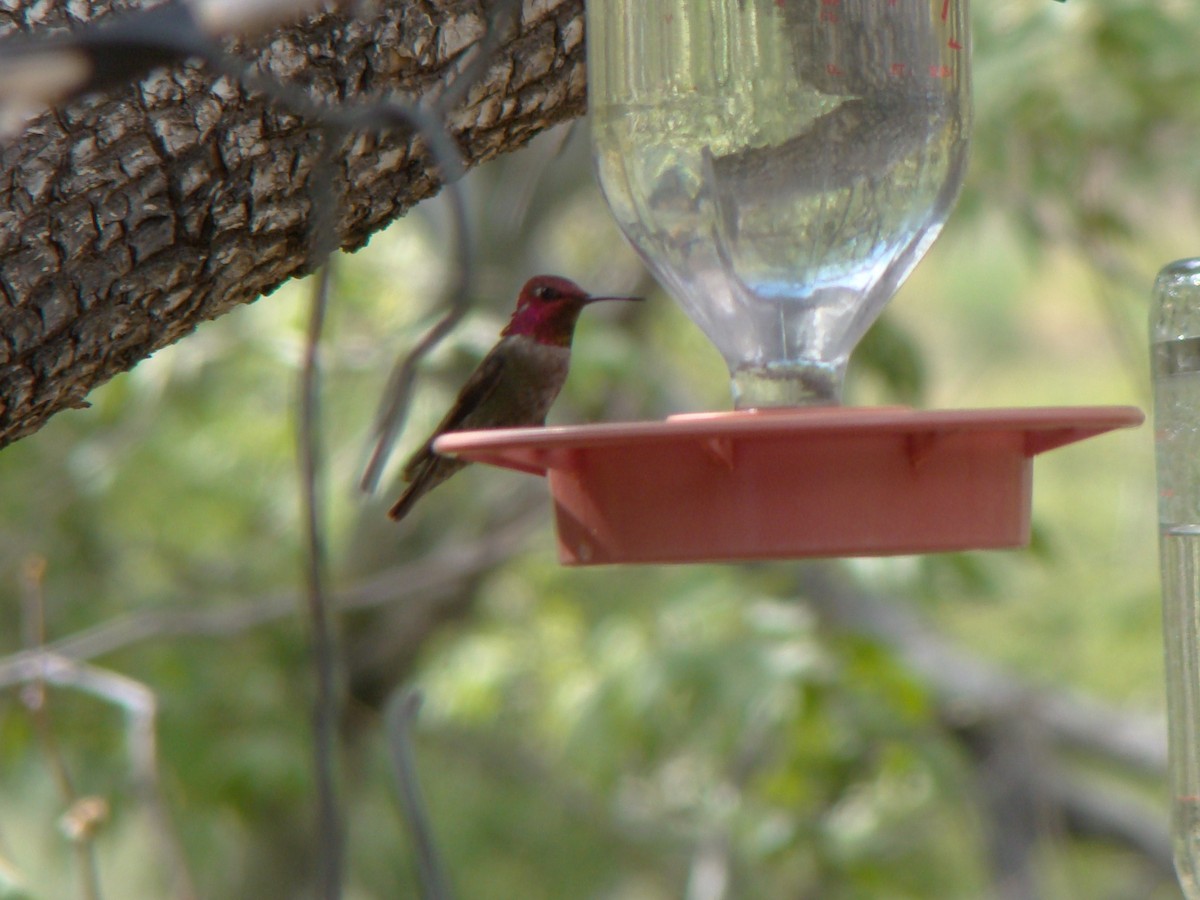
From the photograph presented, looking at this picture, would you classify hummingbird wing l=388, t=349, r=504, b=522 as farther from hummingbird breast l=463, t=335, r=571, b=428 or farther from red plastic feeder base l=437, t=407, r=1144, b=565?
red plastic feeder base l=437, t=407, r=1144, b=565

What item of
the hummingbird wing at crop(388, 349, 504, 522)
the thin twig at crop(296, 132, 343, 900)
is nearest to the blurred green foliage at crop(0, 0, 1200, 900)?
the hummingbird wing at crop(388, 349, 504, 522)

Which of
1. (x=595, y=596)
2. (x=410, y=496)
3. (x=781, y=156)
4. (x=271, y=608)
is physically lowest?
(x=595, y=596)

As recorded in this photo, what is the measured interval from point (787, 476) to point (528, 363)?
1.86 metres

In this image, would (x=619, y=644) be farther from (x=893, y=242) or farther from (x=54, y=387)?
(x=54, y=387)

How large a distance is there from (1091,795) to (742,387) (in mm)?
5282

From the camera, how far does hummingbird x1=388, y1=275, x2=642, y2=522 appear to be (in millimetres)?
3279

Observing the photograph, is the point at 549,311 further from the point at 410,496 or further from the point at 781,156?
the point at 781,156

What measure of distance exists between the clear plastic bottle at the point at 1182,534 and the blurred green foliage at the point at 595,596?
1.79 m

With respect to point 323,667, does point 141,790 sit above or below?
below

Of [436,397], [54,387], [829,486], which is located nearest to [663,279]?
[829,486]

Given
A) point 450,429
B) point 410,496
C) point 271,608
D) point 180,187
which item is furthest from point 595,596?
point 180,187

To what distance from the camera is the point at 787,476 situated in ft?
5.03

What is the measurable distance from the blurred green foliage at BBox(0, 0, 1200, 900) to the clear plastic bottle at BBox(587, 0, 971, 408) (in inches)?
68.3

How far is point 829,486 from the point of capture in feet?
5.06
